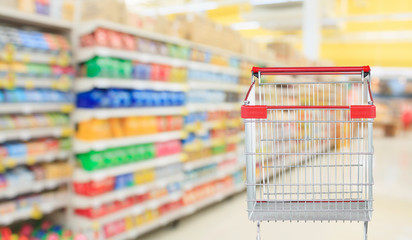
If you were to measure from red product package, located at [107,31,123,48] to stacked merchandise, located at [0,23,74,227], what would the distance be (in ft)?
1.24

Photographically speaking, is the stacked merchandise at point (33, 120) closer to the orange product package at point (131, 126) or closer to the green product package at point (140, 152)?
the orange product package at point (131, 126)

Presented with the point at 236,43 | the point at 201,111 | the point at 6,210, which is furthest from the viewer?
the point at 236,43

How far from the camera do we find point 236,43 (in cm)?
563

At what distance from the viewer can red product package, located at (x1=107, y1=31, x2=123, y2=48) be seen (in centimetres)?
338

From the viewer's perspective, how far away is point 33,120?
314 centimetres

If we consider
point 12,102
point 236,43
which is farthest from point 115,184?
point 236,43

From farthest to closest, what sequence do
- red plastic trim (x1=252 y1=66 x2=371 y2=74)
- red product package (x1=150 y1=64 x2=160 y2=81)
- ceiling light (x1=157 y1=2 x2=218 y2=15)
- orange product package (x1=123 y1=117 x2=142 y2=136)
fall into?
ceiling light (x1=157 y1=2 x2=218 y2=15) → red product package (x1=150 y1=64 x2=160 y2=81) → orange product package (x1=123 y1=117 x2=142 y2=136) → red plastic trim (x1=252 y1=66 x2=371 y2=74)

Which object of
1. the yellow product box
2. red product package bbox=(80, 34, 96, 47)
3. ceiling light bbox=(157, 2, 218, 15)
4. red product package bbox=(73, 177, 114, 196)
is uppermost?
ceiling light bbox=(157, 2, 218, 15)

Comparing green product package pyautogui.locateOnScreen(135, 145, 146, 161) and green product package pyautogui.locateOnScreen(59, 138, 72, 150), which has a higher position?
green product package pyautogui.locateOnScreen(59, 138, 72, 150)

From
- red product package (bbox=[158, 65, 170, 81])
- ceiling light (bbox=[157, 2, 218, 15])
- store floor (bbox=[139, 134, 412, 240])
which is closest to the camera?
red product package (bbox=[158, 65, 170, 81])

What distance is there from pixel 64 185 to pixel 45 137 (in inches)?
19.0

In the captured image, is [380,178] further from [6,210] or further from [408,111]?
[408,111]

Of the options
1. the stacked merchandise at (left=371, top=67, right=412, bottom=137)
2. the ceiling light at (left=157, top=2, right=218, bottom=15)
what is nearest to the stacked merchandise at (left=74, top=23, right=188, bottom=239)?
the ceiling light at (left=157, top=2, right=218, bottom=15)

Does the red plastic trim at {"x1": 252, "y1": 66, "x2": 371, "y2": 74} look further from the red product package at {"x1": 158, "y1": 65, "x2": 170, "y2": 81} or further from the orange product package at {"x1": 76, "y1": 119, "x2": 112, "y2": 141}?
the red product package at {"x1": 158, "y1": 65, "x2": 170, "y2": 81}
